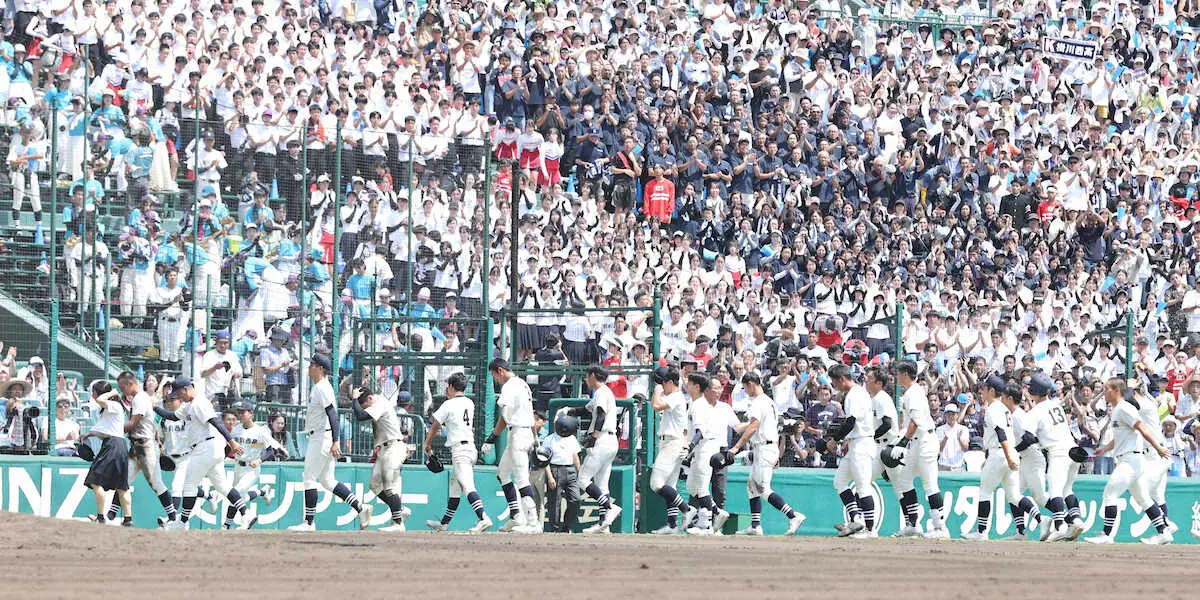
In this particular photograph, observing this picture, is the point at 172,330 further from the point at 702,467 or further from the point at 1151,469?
the point at 1151,469

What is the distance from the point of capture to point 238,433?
20.3 meters

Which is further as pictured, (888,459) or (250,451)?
(250,451)

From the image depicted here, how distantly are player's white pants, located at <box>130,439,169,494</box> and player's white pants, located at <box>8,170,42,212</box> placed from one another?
3557mm

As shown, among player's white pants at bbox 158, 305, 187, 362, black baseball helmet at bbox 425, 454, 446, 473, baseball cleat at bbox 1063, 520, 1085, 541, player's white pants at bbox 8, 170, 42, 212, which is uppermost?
player's white pants at bbox 8, 170, 42, 212

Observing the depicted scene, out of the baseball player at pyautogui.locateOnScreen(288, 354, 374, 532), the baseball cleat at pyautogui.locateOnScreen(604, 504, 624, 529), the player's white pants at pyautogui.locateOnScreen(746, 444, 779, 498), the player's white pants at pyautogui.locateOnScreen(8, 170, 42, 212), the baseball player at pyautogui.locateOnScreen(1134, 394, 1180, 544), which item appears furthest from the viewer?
the player's white pants at pyautogui.locateOnScreen(8, 170, 42, 212)

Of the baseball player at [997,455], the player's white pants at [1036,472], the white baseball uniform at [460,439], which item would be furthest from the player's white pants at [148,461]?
the player's white pants at [1036,472]

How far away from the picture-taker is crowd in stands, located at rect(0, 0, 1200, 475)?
2111 cm

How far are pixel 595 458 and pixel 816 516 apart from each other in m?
3.06

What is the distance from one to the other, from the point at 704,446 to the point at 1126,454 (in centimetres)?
403

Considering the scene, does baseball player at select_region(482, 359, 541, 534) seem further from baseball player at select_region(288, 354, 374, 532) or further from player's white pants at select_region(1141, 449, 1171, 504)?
player's white pants at select_region(1141, 449, 1171, 504)

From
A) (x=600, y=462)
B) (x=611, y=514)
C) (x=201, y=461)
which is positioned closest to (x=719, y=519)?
(x=611, y=514)

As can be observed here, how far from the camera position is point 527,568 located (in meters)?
13.5

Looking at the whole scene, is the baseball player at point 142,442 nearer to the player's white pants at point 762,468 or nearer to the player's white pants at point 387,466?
the player's white pants at point 387,466

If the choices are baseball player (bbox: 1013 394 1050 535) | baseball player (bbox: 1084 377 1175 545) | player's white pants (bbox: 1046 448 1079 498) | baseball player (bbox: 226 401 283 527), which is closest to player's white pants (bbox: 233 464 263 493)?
baseball player (bbox: 226 401 283 527)
